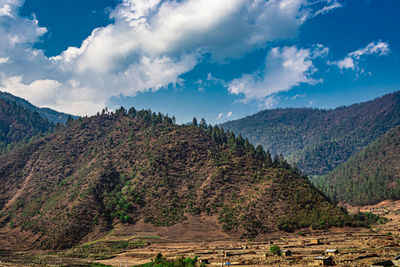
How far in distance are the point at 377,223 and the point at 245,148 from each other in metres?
69.9

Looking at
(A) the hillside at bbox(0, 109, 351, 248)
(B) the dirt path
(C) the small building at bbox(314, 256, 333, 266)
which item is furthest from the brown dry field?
(B) the dirt path

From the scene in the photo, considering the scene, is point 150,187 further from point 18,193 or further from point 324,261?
point 324,261

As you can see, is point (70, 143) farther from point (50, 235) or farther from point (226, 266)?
point (226, 266)

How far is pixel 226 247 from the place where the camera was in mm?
85438

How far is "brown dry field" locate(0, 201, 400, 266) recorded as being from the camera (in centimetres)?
5750

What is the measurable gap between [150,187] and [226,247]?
6066cm

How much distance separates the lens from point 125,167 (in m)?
156

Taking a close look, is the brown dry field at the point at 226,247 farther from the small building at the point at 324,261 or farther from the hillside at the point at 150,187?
the hillside at the point at 150,187

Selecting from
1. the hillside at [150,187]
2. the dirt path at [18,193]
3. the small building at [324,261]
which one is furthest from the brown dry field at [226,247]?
the dirt path at [18,193]

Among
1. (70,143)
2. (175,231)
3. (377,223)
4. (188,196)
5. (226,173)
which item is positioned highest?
(70,143)

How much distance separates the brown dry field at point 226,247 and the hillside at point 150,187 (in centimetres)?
574

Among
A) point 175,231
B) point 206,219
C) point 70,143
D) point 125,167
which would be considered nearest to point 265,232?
point 206,219

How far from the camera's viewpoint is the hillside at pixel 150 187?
112125mm

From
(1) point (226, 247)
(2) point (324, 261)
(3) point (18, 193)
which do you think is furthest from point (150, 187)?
(2) point (324, 261)
